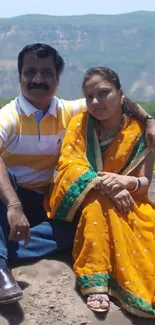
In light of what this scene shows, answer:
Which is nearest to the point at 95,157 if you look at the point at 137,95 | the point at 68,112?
the point at 68,112

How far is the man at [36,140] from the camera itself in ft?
12.3

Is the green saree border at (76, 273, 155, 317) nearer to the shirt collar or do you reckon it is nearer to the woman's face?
the woman's face

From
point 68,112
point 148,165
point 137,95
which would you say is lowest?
point 137,95

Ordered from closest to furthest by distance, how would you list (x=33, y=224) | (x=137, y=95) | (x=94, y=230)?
(x=94, y=230) → (x=33, y=224) → (x=137, y=95)

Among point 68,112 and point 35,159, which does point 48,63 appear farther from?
point 35,159

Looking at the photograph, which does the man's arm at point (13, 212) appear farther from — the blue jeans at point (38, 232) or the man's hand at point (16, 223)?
the blue jeans at point (38, 232)

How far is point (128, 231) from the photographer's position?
11.2ft

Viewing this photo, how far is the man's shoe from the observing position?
317 centimetres

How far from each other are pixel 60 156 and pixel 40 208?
0.47 meters

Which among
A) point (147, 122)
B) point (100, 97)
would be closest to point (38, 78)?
point (100, 97)

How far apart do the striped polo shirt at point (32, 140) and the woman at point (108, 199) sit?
158 mm

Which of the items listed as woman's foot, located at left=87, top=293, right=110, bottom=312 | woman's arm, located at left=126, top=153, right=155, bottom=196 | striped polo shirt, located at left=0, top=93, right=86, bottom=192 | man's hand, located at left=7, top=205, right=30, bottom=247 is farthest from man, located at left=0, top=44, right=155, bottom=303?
woman's foot, located at left=87, top=293, right=110, bottom=312

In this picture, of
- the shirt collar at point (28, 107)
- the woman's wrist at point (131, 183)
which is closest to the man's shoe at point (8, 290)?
the woman's wrist at point (131, 183)

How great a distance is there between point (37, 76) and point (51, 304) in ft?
5.12
